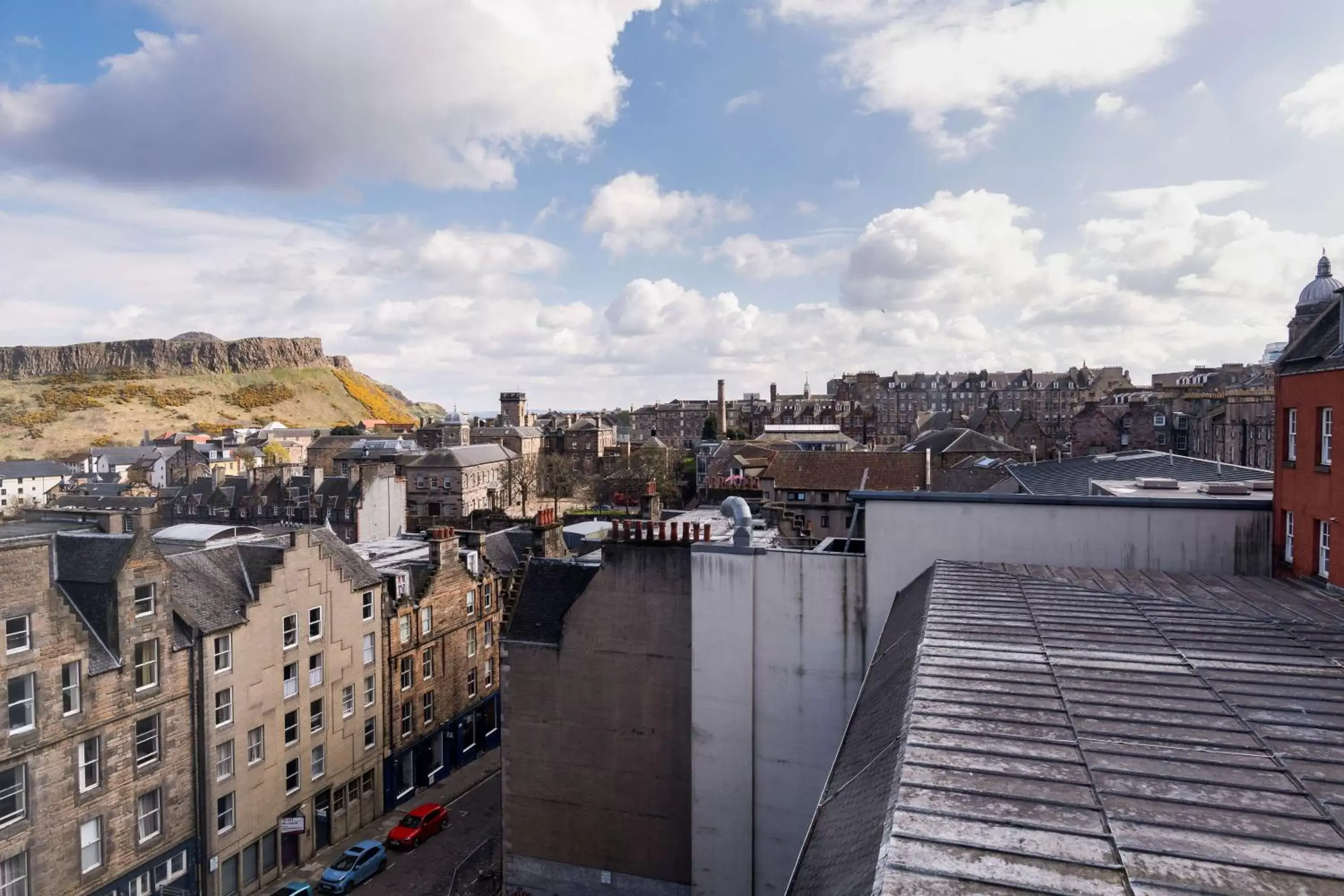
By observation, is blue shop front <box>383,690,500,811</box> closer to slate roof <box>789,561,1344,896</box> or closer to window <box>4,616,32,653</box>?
window <box>4,616,32,653</box>

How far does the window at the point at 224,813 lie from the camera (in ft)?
69.4

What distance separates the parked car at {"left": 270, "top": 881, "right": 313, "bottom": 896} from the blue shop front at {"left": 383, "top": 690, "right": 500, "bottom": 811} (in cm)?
603

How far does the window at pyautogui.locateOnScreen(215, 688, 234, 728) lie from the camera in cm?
2136

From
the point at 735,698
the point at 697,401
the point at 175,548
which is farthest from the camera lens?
the point at 697,401

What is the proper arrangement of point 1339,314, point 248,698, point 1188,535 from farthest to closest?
point 248,698, point 1188,535, point 1339,314

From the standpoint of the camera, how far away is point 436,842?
83.2 ft

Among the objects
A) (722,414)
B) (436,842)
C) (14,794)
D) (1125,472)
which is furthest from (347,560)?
(722,414)

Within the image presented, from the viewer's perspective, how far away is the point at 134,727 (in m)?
19.1

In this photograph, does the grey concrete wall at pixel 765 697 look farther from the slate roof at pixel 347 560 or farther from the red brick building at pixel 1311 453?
the slate roof at pixel 347 560

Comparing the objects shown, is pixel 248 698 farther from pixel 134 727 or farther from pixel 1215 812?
pixel 1215 812

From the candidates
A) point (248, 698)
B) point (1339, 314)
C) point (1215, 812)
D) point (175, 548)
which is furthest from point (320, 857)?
point (1339, 314)

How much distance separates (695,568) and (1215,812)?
12805 mm

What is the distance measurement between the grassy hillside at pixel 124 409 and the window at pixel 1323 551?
17198 centimetres

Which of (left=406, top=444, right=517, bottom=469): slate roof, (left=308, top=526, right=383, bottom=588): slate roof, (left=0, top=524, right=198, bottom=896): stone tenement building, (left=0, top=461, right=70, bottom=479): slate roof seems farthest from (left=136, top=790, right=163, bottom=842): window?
(left=0, top=461, right=70, bottom=479): slate roof
